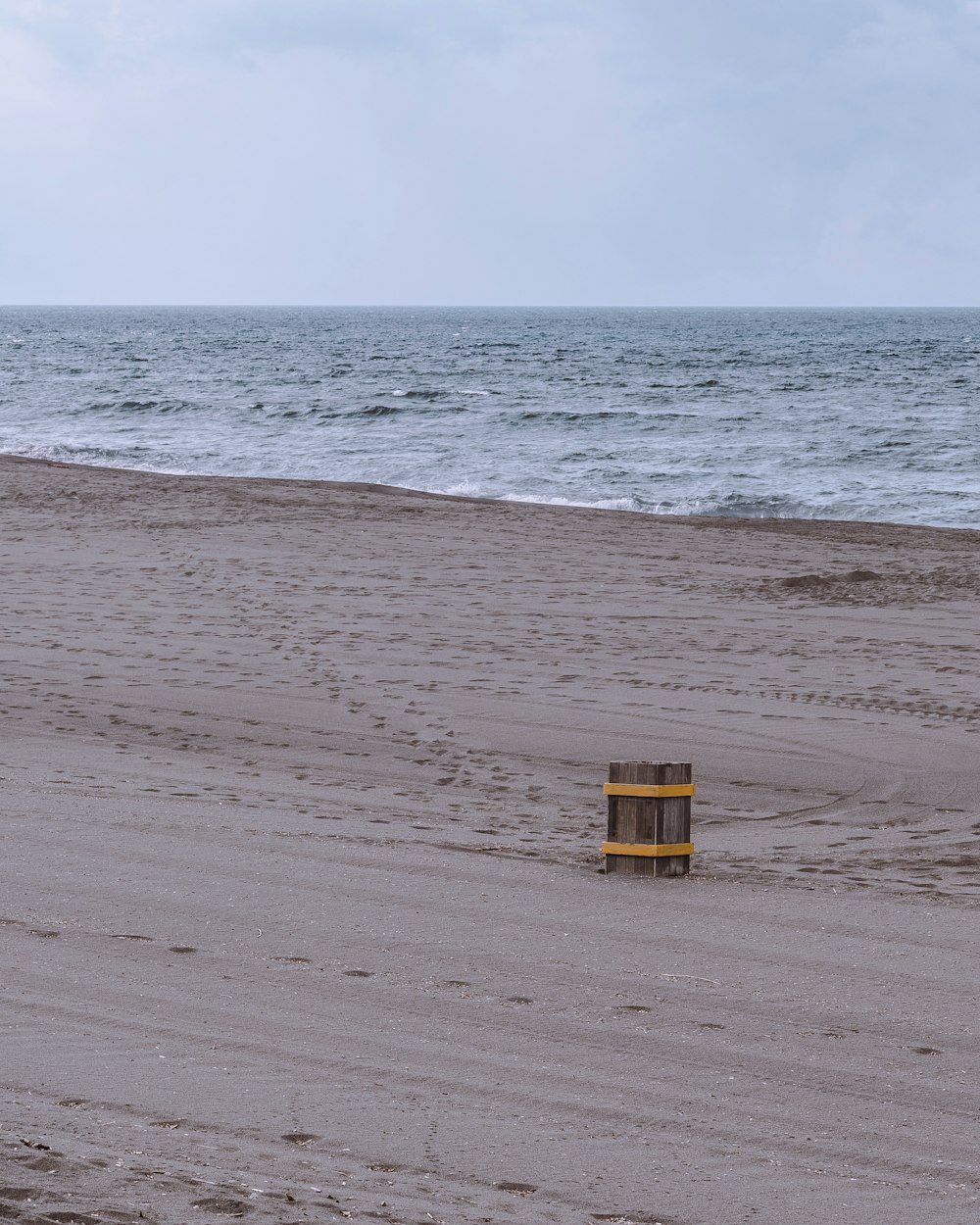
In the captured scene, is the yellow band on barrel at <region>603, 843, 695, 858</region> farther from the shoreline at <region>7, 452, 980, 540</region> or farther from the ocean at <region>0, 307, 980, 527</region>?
the ocean at <region>0, 307, 980, 527</region>

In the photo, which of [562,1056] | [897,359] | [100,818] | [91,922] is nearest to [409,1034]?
[562,1056]

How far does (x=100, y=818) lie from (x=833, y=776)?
388 cm

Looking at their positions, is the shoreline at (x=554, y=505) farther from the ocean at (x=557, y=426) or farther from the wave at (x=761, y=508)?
the ocean at (x=557, y=426)

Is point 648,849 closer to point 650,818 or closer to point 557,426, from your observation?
A: point 650,818

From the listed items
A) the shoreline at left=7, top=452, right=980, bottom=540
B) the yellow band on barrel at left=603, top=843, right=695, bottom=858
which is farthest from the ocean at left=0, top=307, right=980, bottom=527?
the yellow band on barrel at left=603, top=843, right=695, bottom=858

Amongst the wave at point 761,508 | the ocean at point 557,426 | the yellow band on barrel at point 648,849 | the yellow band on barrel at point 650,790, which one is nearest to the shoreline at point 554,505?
the wave at point 761,508

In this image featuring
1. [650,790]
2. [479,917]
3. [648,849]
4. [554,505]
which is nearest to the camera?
[479,917]

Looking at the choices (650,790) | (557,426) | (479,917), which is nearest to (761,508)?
(557,426)

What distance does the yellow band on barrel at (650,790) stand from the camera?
5.84 metres

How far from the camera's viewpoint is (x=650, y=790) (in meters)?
5.88

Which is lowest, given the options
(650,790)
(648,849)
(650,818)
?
(648,849)

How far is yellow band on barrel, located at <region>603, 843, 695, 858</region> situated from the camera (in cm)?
577

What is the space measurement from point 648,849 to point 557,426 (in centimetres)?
2753

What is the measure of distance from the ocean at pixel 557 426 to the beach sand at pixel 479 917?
11.6 meters
